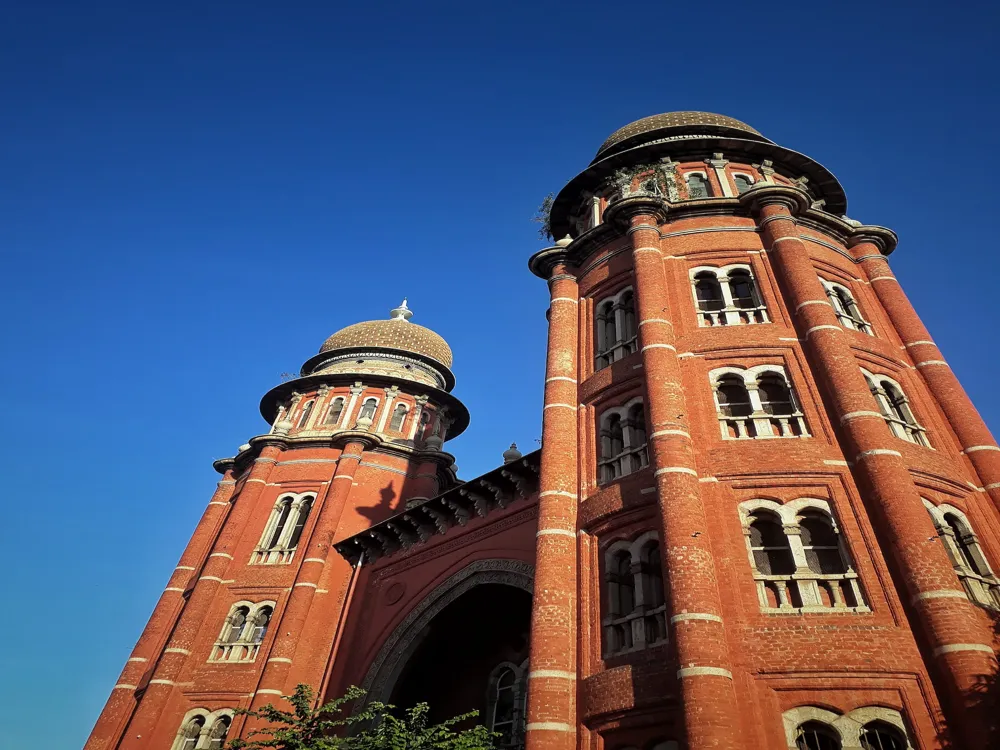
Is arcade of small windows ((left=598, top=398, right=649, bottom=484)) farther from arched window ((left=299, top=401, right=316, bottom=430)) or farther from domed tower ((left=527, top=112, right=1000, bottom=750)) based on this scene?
arched window ((left=299, top=401, right=316, bottom=430))

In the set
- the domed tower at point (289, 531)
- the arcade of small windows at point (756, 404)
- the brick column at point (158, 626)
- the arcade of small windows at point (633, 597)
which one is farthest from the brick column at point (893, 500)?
the brick column at point (158, 626)

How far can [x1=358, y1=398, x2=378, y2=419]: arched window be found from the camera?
3167 cm

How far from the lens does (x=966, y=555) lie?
43.0 ft

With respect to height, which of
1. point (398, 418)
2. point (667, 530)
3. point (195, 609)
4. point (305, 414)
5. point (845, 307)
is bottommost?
point (667, 530)

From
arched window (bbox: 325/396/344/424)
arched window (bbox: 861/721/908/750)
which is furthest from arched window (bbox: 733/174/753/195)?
arched window (bbox: 325/396/344/424)

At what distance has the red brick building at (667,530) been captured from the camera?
11.1 meters

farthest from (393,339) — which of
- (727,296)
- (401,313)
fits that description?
(727,296)

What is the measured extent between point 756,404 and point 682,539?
13.7 ft

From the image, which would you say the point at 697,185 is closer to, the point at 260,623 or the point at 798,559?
the point at 798,559

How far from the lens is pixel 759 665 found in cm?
1120

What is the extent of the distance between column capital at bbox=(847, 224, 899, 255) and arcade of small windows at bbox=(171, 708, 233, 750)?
77.1 feet

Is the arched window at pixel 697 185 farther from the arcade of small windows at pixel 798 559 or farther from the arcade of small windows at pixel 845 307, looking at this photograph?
the arcade of small windows at pixel 798 559

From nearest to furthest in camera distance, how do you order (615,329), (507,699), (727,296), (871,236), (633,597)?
(633,597) → (727,296) → (615,329) → (507,699) → (871,236)

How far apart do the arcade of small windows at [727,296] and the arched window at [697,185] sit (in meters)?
4.26
